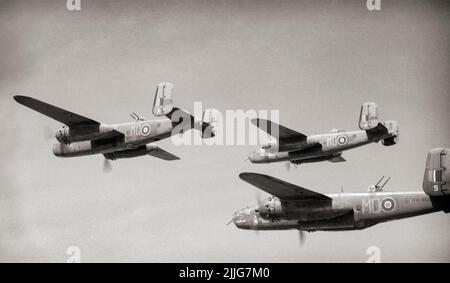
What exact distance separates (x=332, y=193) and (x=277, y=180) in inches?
92.3

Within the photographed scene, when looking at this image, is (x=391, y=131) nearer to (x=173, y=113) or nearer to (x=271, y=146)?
(x=271, y=146)

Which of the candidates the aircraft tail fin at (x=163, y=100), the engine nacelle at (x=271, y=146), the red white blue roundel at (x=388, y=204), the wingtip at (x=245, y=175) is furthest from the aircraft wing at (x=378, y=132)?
the aircraft tail fin at (x=163, y=100)

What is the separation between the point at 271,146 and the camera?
34281 mm

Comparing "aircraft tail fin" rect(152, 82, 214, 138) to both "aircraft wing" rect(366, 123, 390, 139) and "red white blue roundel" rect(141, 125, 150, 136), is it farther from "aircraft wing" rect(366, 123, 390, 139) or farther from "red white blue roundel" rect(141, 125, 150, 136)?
"aircraft wing" rect(366, 123, 390, 139)

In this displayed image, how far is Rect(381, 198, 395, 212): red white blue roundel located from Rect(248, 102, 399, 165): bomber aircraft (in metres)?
2.65

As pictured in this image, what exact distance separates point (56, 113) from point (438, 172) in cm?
1264

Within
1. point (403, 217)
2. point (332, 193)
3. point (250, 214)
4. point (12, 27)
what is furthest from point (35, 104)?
point (403, 217)

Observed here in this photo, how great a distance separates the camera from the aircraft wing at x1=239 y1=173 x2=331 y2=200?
27.1m

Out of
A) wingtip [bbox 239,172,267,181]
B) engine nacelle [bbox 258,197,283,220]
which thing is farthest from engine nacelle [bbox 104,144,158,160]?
wingtip [bbox 239,172,267,181]

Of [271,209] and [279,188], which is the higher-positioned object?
[279,188]

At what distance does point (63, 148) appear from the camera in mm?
32531

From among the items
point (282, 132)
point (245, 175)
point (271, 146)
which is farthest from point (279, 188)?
point (271, 146)

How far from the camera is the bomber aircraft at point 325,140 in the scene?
30.8m
